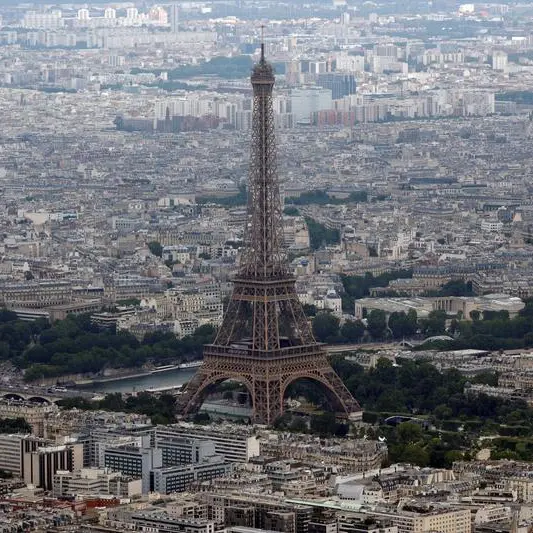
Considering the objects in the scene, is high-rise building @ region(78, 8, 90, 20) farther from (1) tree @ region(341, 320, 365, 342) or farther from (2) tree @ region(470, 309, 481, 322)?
(1) tree @ region(341, 320, 365, 342)

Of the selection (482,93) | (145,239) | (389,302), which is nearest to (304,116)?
(482,93)

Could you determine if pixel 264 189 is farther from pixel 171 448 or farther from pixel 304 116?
pixel 304 116

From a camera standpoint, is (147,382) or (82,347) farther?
(82,347)

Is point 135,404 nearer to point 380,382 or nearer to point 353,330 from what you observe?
point 380,382

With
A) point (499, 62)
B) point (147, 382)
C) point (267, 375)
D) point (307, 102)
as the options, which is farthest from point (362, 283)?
point (499, 62)

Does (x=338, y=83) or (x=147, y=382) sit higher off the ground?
(x=147, y=382)

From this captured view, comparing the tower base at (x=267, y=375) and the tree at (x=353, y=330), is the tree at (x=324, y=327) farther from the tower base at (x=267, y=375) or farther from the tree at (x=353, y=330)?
the tower base at (x=267, y=375)
